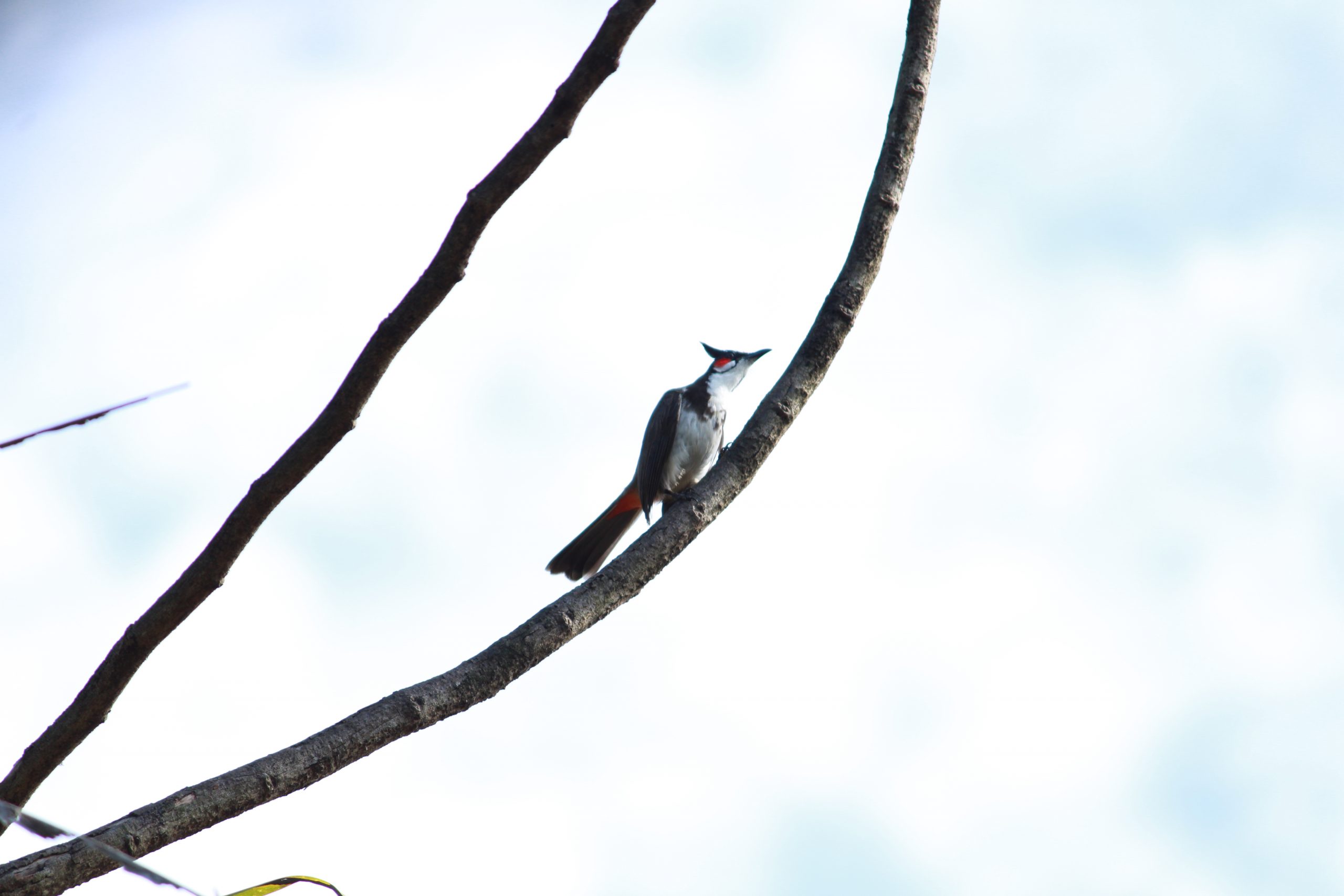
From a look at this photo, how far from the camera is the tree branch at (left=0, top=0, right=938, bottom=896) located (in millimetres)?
2232

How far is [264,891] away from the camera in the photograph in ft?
6.83

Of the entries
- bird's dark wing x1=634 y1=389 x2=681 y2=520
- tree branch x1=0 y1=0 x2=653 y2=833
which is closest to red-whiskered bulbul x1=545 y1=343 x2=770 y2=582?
bird's dark wing x1=634 y1=389 x2=681 y2=520

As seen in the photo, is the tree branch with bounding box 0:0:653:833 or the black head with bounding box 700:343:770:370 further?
the black head with bounding box 700:343:770:370

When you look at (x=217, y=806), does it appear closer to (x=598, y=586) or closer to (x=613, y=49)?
(x=598, y=586)

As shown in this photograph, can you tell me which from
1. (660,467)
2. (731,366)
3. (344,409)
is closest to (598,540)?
(660,467)

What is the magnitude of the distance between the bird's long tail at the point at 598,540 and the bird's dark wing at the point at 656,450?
0.34ft

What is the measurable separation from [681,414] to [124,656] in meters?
5.63

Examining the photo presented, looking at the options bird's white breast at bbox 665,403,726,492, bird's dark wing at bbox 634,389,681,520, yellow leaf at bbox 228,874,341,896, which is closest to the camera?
yellow leaf at bbox 228,874,341,896

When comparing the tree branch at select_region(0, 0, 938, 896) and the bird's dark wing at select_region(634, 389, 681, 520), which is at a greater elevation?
the bird's dark wing at select_region(634, 389, 681, 520)

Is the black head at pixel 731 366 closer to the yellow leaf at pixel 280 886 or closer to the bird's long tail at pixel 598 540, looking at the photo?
the bird's long tail at pixel 598 540

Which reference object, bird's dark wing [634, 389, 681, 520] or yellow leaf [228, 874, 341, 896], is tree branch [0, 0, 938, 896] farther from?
bird's dark wing [634, 389, 681, 520]

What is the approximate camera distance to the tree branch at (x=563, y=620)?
2.23m

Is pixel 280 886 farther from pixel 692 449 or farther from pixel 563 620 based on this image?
pixel 692 449

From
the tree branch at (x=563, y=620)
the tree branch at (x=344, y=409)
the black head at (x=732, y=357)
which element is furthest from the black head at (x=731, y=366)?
the tree branch at (x=344, y=409)
